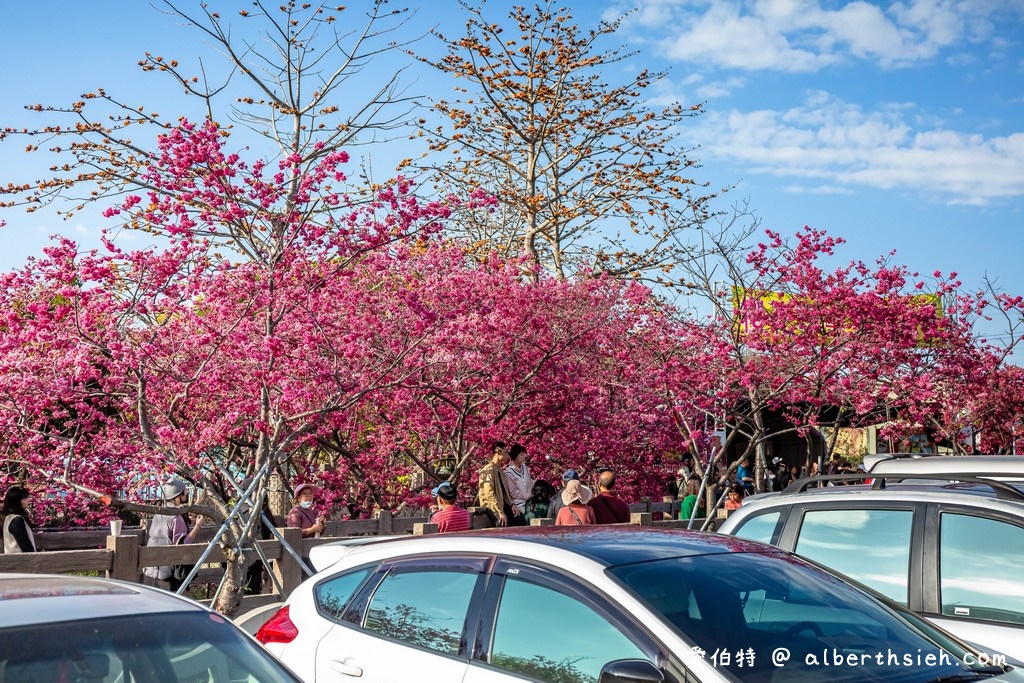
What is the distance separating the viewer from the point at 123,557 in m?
8.55

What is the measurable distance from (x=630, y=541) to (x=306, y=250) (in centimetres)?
742

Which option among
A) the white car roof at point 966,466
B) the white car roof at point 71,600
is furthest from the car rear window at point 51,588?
the white car roof at point 966,466

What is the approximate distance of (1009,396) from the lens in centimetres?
2164

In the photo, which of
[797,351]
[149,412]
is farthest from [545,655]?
[797,351]

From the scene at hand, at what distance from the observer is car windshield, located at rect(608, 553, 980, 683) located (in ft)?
12.6

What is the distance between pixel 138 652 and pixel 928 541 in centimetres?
394

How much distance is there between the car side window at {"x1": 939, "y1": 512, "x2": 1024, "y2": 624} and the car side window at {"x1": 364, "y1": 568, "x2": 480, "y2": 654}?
252 cm

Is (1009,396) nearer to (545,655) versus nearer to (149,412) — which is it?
(149,412)

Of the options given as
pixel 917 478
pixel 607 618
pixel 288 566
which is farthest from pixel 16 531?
pixel 917 478

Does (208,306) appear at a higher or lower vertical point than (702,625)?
higher

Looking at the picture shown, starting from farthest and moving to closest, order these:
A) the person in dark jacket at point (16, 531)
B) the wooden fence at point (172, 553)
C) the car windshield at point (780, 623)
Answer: the person in dark jacket at point (16, 531), the wooden fence at point (172, 553), the car windshield at point (780, 623)

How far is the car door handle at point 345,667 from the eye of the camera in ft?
15.6

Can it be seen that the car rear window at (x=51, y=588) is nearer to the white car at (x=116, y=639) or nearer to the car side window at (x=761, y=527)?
the white car at (x=116, y=639)

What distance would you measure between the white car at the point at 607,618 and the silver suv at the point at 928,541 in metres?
0.97
